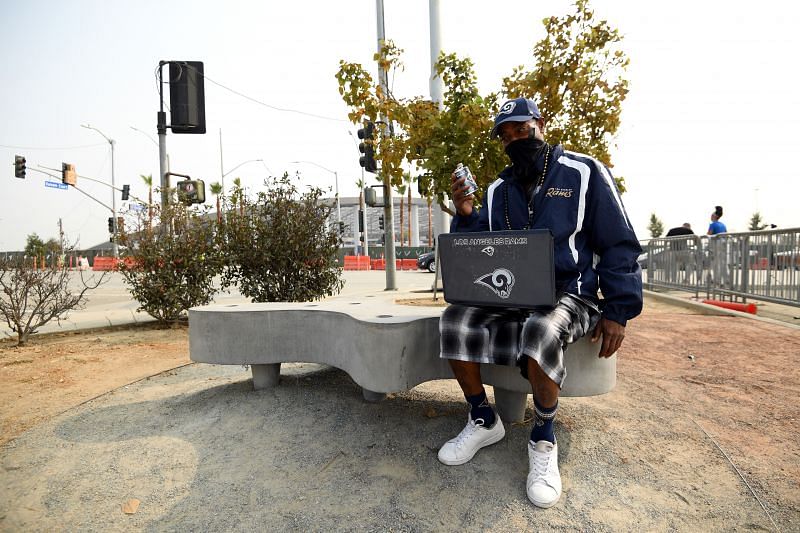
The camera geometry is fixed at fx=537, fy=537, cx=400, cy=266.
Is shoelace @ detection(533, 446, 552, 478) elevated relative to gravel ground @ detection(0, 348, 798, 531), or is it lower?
elevated

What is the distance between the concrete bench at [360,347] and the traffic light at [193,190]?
218 inches

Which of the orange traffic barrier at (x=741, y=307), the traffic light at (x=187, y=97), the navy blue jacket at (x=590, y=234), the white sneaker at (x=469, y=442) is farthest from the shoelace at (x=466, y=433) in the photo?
the traffic light at (x=187, y=97)

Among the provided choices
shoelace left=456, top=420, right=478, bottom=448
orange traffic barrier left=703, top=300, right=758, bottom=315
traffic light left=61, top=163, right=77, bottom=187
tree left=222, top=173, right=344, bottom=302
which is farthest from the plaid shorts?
traffic light left=61, top=163, right=77, bottom=187

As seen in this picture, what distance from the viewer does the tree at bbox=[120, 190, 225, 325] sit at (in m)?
7.30

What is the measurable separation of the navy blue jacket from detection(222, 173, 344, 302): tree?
175 inches

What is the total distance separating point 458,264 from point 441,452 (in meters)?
0.94

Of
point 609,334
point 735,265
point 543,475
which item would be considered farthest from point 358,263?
point 543,475

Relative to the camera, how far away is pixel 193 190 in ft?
30.5

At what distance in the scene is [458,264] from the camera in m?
2.59

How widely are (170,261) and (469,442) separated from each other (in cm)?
588

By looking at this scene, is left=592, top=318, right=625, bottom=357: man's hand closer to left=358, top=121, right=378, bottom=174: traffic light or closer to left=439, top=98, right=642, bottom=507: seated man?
left=439, top=98, right=642, bottom=507: seated man

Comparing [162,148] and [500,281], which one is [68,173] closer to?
[162,148]

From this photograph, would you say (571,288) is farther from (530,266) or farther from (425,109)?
(425,109)

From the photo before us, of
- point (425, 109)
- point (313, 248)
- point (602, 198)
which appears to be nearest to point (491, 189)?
point (602, 198)
